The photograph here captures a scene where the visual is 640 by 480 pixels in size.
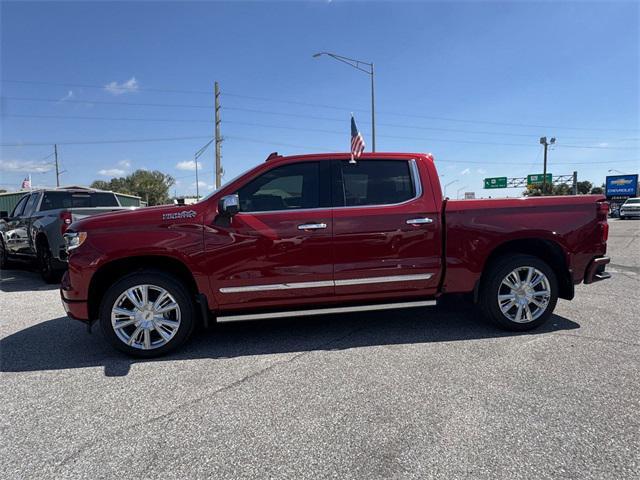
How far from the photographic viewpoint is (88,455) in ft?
8.23

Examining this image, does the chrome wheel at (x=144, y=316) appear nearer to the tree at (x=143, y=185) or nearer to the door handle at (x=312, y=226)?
the door handle at (x=312, y=226)

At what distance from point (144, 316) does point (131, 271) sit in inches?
19.0

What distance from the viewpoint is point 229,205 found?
402 centimetres

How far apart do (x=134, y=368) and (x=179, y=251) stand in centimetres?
114

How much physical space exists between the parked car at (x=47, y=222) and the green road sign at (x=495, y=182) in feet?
219

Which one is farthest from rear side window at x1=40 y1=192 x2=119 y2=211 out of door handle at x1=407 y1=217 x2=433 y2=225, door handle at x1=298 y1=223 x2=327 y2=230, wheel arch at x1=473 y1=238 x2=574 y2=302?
wheel arch at x1=473 y1=238 x2=574 y2=302

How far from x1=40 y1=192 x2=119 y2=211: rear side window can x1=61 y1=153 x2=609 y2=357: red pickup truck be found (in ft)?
18.1

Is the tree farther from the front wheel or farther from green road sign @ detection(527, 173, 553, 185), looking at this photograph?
the front wheel

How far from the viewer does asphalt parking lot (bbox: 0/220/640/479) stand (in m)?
2.39

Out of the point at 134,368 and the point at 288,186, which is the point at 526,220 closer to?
the point at 288,186

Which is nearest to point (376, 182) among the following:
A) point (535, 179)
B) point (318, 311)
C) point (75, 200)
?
point (318, 311)

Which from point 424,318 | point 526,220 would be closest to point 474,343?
point 424,318

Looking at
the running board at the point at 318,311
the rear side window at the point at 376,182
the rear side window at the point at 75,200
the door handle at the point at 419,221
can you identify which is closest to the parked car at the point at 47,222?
the rear side window at the point at 75,200

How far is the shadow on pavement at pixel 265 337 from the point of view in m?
4.08
